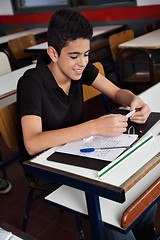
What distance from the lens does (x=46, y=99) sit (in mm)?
1549

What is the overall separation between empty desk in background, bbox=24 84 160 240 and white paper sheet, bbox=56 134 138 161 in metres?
0.05

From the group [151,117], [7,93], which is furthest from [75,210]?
[7,93]

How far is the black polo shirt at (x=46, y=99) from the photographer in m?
1.45

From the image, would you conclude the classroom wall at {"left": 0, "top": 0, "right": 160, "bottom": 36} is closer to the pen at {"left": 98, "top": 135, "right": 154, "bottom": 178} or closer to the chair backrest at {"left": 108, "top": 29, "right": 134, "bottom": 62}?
the chair backrest at {"left": 108, "top": 29, "right": 134, "bottom": 62}

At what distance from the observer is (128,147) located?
47.9 inches

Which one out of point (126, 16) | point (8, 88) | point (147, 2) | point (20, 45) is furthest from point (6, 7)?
point (8, 88)

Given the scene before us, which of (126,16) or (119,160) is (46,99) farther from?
(126,16)

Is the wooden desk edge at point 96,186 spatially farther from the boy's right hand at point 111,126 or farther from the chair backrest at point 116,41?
the chair backrest at point 116,41

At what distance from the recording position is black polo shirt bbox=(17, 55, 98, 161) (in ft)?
4.76

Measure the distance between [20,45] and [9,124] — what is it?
9.67 ft

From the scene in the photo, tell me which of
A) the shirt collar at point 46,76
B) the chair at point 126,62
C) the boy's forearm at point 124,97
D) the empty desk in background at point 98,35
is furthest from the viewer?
the empty desk in background at point 98,35

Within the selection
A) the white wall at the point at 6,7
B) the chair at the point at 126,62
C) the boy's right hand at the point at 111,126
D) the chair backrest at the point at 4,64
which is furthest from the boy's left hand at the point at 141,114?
the white wall at the point at 6,7

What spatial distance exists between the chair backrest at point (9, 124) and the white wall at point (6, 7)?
4.97 m

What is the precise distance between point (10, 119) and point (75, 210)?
65 centimetres
